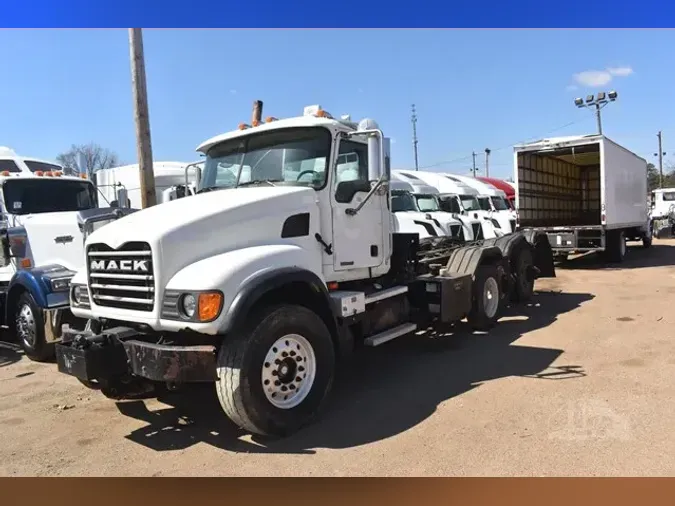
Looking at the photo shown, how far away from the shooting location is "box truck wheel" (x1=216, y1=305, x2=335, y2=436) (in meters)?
4.04

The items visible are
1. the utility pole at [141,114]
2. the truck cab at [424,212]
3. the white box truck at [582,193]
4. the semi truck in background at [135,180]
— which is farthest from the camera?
the white box truck at [582,193]

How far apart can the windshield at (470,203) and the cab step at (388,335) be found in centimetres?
1076

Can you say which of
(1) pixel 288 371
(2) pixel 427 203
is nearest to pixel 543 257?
(2) pixel 427 203

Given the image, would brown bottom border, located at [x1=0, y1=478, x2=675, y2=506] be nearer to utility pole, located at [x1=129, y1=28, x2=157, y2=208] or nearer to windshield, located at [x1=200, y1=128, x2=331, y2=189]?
windshield, located at [x1=200, y1=128, x2=331, y2=189]

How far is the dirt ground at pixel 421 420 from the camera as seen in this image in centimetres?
387

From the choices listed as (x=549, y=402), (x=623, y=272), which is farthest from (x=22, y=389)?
(x=623, y=272)

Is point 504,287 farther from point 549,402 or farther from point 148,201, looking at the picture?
point 148,201

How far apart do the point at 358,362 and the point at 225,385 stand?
2.74 metres

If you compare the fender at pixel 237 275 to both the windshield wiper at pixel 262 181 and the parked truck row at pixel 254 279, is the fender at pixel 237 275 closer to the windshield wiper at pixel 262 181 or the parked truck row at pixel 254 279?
the parked truck row at pixel 254 279

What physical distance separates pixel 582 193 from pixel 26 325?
18524 millimetres

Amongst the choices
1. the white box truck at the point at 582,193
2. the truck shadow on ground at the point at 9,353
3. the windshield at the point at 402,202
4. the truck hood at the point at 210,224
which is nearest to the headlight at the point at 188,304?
the truck hood at the point at 210,224

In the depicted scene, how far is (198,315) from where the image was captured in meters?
3.91

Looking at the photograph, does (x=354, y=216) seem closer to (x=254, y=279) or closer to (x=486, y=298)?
(x=254, y=279)

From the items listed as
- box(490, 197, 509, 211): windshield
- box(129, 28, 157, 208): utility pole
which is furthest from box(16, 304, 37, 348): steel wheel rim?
→ box(490, 197, 509, 211): windshield
